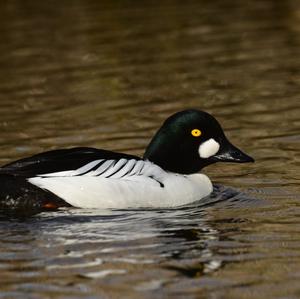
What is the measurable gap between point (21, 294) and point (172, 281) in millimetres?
1012

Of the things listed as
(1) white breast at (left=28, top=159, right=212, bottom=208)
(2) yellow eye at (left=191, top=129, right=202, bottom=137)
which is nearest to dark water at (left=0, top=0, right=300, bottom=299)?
A: (1) white breast at (left=28, top=159, right=212, bottom=208)

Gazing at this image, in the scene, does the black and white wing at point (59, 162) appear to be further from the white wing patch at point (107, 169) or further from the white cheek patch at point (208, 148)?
the white cheek patch at point (208, 148)

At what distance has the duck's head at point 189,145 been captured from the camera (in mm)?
11336

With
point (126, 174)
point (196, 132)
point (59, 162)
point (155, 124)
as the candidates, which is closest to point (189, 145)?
point (196, 132)

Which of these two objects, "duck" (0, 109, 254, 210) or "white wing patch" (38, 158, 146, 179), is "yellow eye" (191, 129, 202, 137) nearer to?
"duck" (0, 109, 254, 210)

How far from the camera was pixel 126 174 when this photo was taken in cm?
1083

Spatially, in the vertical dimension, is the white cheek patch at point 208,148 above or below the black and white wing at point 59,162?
below

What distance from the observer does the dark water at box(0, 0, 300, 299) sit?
8.47 metres

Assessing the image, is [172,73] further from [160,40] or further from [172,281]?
[172,281]

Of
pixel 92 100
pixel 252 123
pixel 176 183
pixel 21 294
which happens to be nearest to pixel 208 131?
pixel 176 183

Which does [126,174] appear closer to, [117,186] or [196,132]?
[117,186]

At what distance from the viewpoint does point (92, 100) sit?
53.3ft

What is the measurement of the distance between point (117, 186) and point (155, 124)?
12.6ft

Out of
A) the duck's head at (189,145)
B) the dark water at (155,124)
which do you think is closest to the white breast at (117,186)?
the dark water at (155,124)
